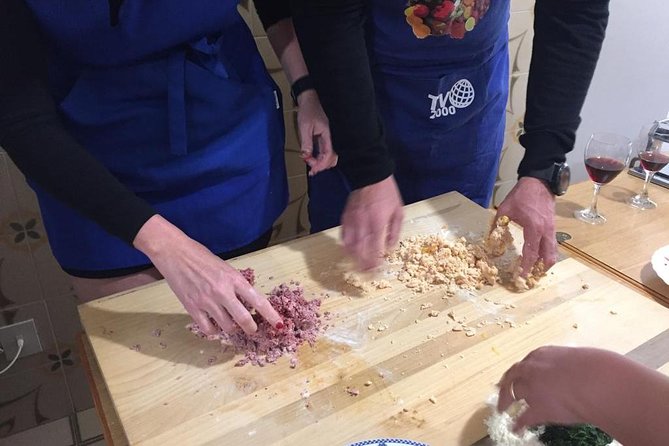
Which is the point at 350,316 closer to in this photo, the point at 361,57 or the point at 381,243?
the point at 381,243

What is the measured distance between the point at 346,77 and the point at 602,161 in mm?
639

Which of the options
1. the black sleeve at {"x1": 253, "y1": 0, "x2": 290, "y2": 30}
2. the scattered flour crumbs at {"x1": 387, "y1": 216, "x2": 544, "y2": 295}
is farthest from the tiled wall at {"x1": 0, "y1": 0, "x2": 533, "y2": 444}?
the scattered flour crumbs at {"x1": 387, "y1": 216, "x2": 544, "y2": 295}

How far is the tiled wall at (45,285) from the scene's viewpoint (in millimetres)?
1267

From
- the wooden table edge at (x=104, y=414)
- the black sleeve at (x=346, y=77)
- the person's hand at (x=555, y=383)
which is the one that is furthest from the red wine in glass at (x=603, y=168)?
the wooden table edge at (x=104, y=414)

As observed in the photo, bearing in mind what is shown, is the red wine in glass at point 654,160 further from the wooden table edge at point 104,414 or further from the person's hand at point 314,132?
the wooden table edge at point 104,414

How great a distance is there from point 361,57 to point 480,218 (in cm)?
36

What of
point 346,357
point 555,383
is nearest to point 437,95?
point 346,357

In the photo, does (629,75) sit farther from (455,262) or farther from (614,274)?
(455,262)

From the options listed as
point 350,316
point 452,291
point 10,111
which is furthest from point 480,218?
point 10,111

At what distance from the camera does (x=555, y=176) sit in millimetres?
1015

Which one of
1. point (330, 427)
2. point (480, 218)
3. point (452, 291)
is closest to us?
point (330, 427)

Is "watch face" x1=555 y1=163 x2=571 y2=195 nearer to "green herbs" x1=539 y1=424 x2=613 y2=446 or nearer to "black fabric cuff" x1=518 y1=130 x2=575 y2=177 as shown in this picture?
"black fabric cuff" x1=518 y1=130 x2=575 y2=177

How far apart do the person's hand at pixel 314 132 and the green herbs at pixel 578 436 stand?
0.58 meters

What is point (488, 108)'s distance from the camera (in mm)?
1170
